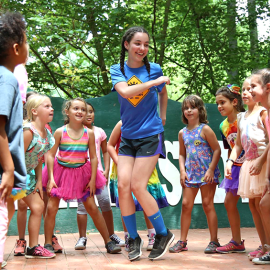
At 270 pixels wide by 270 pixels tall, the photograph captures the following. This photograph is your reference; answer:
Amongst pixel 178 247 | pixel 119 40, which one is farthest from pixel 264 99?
pixel 119 40

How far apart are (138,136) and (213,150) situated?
1.14 metres

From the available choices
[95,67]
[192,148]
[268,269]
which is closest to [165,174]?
[192,148]

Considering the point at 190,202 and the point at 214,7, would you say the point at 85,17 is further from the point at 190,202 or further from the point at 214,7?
the point at 190,202

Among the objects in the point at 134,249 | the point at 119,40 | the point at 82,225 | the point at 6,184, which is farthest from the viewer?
the point at 119,40

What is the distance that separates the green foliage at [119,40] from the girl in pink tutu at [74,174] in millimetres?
3521

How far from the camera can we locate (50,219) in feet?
14.3

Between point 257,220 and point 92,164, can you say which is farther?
point 92,164

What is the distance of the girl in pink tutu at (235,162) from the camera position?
4324mm

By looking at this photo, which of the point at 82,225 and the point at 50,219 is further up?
the point at 50,219

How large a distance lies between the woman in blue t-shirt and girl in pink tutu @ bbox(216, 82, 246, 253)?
87 cm

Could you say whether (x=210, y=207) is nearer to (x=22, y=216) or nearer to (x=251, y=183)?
(x=251, y=183)

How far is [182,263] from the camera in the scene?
3660mm

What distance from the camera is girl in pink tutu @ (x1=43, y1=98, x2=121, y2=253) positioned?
4.39 metres

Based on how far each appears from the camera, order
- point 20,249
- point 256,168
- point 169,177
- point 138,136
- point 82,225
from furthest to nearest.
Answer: point 169,177 → point 82,225 → point 20,249 → point 138,136 → point 256,168
